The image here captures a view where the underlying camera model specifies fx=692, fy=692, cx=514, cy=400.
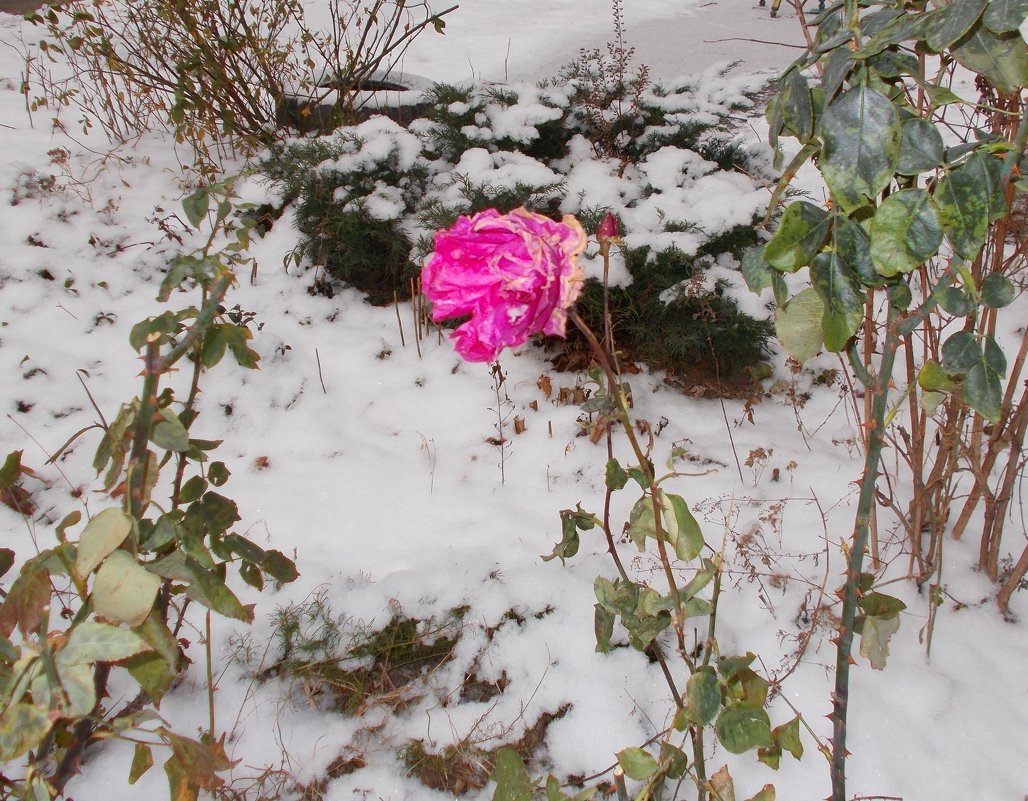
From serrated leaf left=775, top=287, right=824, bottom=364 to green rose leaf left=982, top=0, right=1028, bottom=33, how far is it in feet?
0.85

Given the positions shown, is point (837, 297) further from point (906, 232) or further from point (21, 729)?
point (21, 729)

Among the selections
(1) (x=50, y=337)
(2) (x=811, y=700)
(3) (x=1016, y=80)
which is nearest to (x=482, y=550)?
(2) (x=811, y=700)

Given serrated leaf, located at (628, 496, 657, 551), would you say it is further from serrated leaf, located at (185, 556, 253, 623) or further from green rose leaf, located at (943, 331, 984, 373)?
serrated leaf, located at (185, 556, 253, 623)

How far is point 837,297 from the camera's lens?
64 centimetres

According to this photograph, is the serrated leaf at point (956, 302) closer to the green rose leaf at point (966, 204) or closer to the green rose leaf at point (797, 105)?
the green rose leaf at point (966, 204)

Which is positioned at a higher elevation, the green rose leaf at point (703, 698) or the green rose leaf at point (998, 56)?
the green rose leaf at point (998, 56)

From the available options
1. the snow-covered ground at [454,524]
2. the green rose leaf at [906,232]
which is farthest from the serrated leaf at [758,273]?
the snow-covered ground at [454,524]

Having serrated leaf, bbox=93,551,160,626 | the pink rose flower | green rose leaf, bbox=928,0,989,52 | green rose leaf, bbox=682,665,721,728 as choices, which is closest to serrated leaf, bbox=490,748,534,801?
green rose leaf, bbox=682,665,721,728

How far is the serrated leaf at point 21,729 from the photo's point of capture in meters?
0.63

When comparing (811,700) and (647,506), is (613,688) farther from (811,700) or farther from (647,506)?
(647,506)

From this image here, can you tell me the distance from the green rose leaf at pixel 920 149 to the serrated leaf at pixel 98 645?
0.81 meters

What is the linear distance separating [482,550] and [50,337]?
1.77m

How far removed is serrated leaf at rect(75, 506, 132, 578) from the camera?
721 millimetres

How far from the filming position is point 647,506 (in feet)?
2.96
